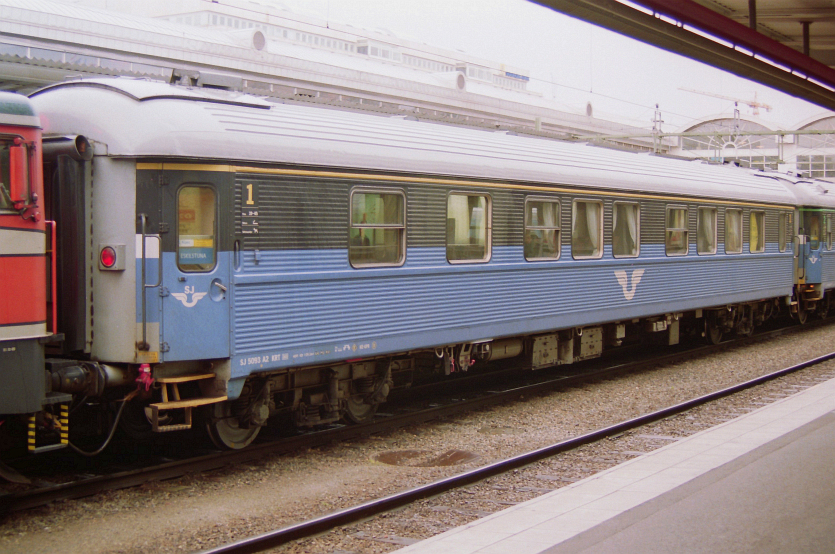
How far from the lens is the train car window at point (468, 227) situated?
31.8 feet

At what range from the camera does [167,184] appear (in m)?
7.14

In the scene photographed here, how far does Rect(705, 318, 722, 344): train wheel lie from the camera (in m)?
16.7

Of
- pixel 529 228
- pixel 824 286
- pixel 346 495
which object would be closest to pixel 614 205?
pixel 529 228

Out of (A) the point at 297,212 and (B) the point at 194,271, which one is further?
(A) the point at 297,212

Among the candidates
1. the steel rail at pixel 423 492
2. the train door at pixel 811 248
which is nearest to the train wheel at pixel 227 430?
the steel rail at pixel 423 492

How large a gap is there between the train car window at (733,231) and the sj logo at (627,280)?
3552 mm

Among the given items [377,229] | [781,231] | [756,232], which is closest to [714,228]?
[756,232]

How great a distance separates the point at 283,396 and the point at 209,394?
3.99 ft

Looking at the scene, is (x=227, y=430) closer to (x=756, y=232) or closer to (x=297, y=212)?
(x=297, y=212)

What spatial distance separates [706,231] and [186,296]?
10699mm

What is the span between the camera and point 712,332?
16.9m

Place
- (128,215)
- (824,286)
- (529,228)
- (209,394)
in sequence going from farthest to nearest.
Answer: (824,286)
(529,228)
(209,394)
(128,215)

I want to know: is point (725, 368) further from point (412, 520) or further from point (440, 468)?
point (412, 520)

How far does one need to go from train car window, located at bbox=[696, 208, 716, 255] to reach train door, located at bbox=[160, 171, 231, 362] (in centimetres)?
991
